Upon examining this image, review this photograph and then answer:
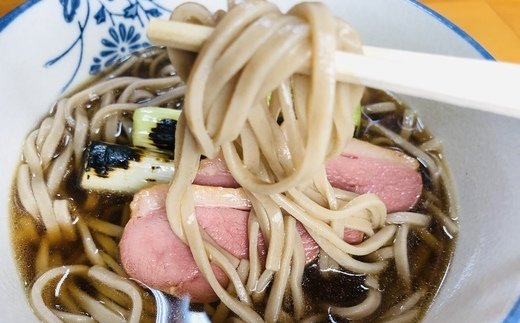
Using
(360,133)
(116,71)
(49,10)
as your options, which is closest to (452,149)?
(360,133)

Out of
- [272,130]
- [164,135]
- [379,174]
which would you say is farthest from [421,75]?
[164,135]

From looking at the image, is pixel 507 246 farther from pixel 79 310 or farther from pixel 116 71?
pixel 116 71

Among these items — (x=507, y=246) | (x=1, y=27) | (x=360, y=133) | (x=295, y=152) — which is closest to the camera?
(x=295, y=152)

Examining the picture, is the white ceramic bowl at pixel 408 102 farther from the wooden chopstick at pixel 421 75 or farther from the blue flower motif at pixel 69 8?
the wooden chopstick at pixel 421 75

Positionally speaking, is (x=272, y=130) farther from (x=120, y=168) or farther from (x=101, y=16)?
(x=101, y=16)

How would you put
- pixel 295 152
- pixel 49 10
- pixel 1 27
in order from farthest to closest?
pixel 49 10 < pixel 1 27 < pixel 295 152

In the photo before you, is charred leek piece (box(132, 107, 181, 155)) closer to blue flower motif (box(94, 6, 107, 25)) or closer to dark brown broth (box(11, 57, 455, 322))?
dark brown broth (box(11, 57, 455, 322))
